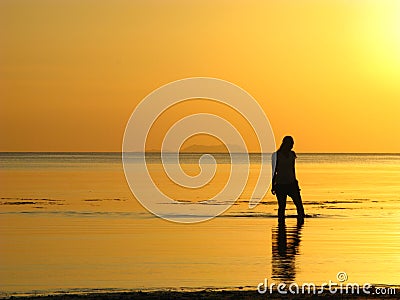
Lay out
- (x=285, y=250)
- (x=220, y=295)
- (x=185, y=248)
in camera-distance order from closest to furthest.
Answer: (x=220, y=295) < (x=285, y=250) < (x=185, y=248)

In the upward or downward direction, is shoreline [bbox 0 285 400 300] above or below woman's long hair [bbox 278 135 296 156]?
below

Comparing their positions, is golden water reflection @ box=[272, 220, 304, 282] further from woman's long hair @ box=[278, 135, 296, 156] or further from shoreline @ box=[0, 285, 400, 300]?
woman's long hair @ box=[278, 135, 296, 156]

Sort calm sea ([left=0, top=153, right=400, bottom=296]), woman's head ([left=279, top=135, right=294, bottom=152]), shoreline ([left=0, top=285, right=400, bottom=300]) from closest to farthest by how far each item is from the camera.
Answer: shoreline ([left=0, top=285, right=400, bottom=300])
calm sea ([left=0, top=153, right=400, bottom=296])
woman's head ([left=279, top=135, right=294, bottom=152])

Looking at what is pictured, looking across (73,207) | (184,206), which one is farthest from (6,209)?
(184,206)

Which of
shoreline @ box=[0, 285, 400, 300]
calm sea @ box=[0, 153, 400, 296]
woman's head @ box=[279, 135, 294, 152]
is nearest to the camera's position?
shoreline @ box=[0, 285, 400, 300]

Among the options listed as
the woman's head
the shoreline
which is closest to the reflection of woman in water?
the woman's head

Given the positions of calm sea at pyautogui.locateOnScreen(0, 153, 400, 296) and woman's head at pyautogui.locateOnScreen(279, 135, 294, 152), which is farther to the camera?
woman's head at pyautogui.locateOnScreen(279, 135, 294, 152)

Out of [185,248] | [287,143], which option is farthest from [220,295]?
[287,143]

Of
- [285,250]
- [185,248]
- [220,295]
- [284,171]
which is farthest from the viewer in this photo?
[284,171]

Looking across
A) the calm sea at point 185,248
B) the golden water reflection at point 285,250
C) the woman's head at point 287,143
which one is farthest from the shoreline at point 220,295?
the woman's head at point 287,143

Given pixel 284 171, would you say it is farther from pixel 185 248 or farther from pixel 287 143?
pixel 185 248

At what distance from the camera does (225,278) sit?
15.2 metres

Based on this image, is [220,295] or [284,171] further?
[284,171]

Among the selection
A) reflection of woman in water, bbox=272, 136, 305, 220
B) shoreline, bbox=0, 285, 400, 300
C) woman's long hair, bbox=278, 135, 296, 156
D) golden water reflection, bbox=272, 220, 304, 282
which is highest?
woman's long hair, bbox=278, 135, 296, 156
